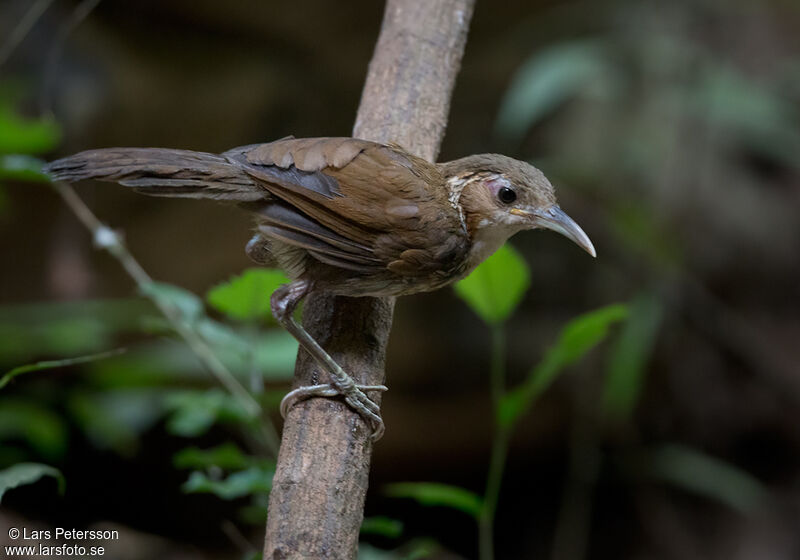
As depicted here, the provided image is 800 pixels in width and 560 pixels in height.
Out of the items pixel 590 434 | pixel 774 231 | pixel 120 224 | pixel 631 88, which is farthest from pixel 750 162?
pixel 120 224

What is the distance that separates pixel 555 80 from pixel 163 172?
341 cm

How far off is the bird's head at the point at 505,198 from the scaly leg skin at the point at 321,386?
1.93 ft

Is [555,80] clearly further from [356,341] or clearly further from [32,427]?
[32,427]

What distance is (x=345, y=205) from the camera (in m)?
2.22

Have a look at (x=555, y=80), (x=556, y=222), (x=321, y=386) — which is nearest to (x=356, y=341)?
(x=321, y=386)

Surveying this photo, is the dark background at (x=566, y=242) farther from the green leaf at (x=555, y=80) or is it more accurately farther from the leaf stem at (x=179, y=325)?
the leaf stem at (x=179, y=325)

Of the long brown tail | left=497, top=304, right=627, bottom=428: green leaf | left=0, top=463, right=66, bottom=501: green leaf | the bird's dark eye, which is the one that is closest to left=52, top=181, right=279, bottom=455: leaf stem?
the long brown tail

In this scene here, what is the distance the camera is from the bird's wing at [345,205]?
221 centimetres

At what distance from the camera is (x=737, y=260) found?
19.4 feet

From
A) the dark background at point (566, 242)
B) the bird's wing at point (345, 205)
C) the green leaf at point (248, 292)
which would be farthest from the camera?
the dark background at point (566, 242)

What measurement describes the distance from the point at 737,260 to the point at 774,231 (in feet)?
1.13

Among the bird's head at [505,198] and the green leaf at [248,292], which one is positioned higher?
the bird's head at [505,198]

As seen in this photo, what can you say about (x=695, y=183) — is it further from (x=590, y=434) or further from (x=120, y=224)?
(x=120, y=224)

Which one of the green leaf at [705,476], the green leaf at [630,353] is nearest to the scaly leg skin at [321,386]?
the green leaf at [630,353]
